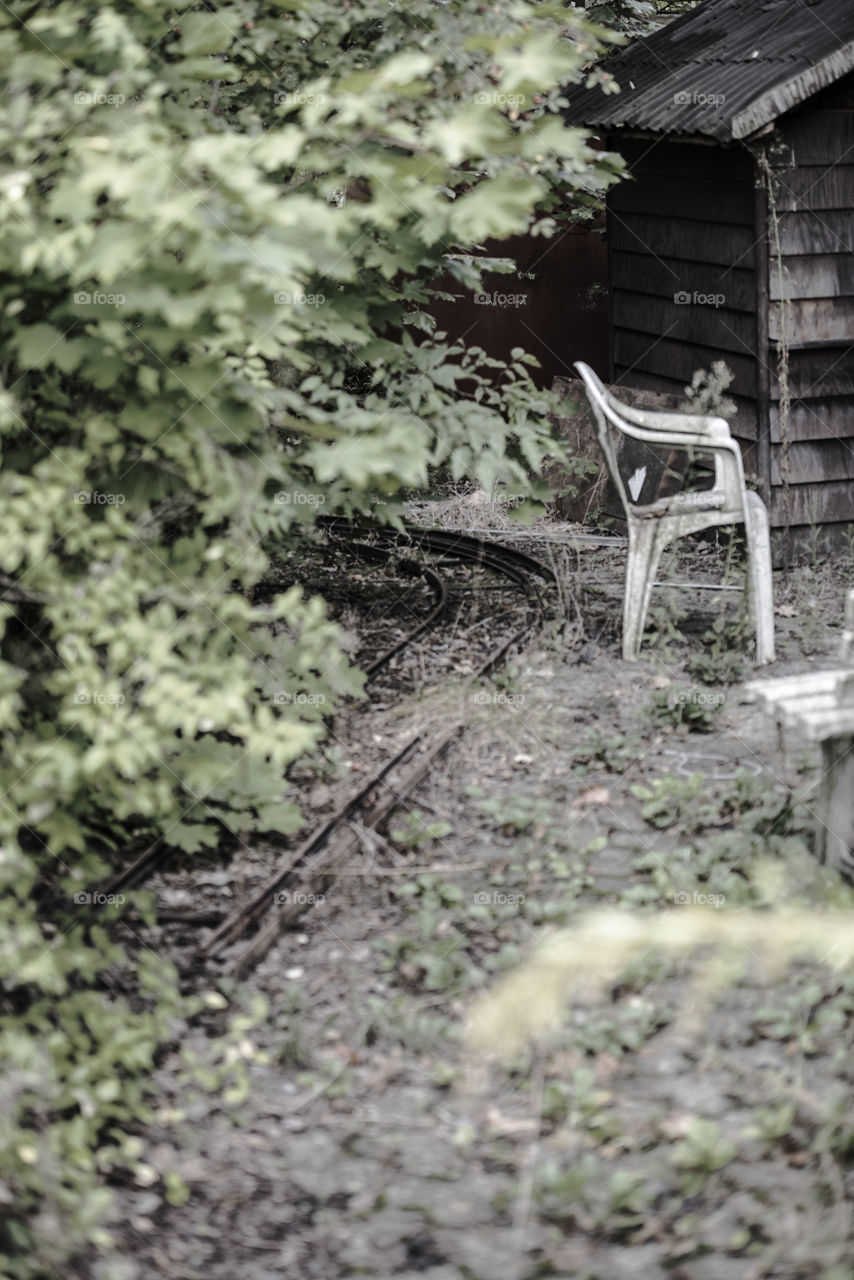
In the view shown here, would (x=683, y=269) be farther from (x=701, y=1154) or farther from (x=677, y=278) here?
(x=701, y=1154)

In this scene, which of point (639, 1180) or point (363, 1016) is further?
point (363, 1016)

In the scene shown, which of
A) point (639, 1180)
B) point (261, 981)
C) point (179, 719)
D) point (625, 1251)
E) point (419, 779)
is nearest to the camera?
point (625, 1251)

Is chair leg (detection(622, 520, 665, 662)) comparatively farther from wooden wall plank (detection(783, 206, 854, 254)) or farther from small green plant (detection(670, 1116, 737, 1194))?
small green plant (detection(670, 1116, 737, 1194))

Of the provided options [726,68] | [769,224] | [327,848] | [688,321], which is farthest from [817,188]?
[327,848]

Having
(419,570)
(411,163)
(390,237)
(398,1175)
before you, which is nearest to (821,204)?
(419,570)

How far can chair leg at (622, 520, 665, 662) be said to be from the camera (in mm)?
6637

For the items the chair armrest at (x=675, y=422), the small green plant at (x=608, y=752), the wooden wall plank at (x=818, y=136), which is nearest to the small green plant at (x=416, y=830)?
the small green plant at (x=608, y=752)

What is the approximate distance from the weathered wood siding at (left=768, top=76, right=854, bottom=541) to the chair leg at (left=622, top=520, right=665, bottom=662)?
1.86 meters

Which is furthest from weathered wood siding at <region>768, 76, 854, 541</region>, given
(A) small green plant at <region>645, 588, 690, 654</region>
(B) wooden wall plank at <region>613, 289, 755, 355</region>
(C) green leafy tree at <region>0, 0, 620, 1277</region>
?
(C) green leafy tree at <region>0, 0, 620, 1277</region>

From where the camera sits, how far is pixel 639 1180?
10.3ft

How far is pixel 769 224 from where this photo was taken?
26.1 feet

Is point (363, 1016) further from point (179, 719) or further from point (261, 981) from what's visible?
point (179, 719)

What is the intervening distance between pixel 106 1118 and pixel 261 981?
82 centimetres

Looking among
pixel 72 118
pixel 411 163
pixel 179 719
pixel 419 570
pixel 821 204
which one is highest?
pixel 72 118
